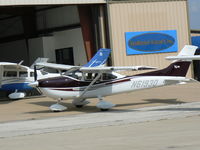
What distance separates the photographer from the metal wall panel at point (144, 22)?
2764cm

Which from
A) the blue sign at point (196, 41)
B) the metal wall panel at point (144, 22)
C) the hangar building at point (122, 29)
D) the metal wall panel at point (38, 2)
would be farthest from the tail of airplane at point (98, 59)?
the blue sign at point (196, 41)

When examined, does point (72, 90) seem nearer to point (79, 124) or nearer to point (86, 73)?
point (86, 73)

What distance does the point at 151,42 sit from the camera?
28.4m

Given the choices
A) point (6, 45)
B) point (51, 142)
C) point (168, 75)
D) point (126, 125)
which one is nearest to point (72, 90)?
point (168, 75)

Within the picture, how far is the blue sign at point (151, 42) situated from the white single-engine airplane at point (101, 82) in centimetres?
1011

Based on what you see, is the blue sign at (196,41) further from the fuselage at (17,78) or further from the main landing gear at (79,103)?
the main landing gear at (79,103)

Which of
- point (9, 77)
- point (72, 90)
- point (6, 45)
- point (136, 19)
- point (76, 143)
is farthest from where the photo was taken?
point (6, 45)

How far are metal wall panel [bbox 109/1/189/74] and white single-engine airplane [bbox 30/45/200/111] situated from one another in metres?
9.95

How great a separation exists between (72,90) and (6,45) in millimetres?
21522

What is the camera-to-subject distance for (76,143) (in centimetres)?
940

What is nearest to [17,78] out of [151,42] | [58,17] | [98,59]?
[98,59]

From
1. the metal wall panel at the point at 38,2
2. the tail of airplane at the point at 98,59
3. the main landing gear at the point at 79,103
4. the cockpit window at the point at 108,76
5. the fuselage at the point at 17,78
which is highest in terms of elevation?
the metal wall panel at the point at 38,2

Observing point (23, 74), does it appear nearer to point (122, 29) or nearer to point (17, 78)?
point (17, 78)

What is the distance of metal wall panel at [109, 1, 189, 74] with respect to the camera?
27641 mm
